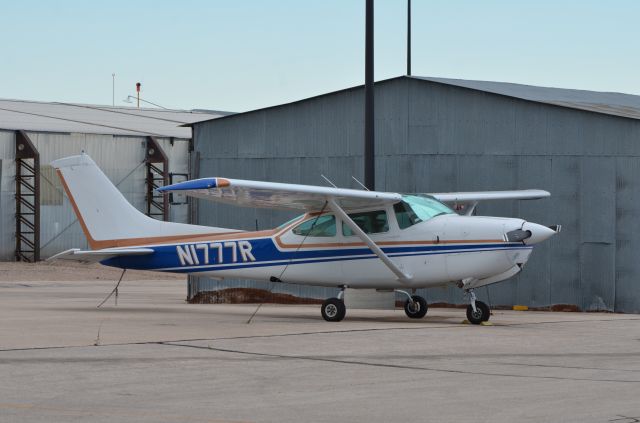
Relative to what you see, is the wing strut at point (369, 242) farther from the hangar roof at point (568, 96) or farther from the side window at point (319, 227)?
the hangar roof at point (568, 96)

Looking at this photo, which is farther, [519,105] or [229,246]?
[519,105]

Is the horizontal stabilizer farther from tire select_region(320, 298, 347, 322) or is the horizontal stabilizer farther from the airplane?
tire select_region(320, 298, 347, 322)

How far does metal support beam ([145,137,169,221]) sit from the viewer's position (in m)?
46.7

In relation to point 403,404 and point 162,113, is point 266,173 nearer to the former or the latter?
point 403,404

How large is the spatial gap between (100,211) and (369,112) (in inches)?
218

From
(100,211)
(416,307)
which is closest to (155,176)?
(100,211)

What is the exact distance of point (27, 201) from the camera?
4400cm

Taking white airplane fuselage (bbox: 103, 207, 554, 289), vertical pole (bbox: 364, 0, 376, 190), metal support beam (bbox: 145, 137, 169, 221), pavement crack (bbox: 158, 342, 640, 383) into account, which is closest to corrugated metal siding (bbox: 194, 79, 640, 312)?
vertical pole (bbox: 364, 0, 376, 190)

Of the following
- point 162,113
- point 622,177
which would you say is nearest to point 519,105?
point 622,177

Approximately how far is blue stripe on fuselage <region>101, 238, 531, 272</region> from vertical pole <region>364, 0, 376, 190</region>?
11.6 ft

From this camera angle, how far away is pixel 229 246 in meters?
20.0

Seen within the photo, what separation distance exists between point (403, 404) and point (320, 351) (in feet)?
13.0

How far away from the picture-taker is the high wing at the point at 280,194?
16531 mm

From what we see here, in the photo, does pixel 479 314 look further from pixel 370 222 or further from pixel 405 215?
pixel 370 222
